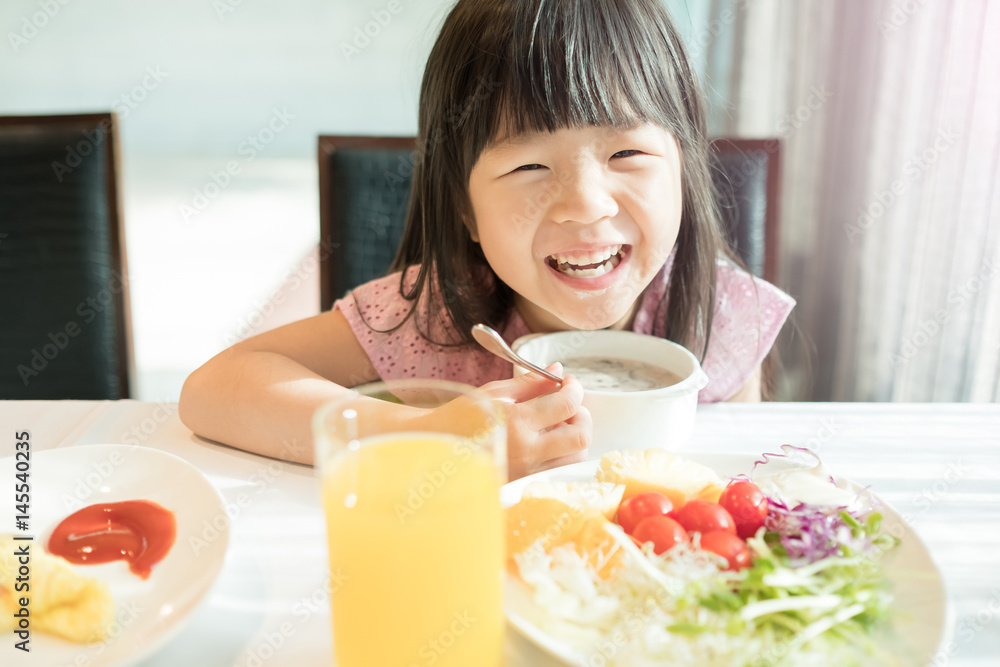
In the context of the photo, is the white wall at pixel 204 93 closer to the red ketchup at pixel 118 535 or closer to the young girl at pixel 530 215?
the young girl at pixel 530 215

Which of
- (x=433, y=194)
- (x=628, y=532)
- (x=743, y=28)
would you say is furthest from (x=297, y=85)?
(x=628, y=532)

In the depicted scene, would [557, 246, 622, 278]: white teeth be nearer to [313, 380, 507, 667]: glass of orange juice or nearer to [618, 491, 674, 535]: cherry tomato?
[618, 491, 674, 535]: cherry tomato

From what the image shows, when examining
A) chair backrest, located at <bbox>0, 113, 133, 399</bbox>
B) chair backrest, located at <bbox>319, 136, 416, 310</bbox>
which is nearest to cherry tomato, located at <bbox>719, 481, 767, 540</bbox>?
chair backrest, located at <bbox>319, 136, 416, 310</bbox>

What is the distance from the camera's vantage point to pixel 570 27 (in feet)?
2.89

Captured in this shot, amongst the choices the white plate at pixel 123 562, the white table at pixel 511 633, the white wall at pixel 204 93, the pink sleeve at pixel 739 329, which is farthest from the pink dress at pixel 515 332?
the white wall at pixel 204 93

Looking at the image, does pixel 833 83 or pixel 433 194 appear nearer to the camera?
pixel 433 194

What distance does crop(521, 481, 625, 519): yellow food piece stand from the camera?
0.56m

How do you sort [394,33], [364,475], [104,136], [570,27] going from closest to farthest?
[364,475] → [570,27] → [104,136] → [394,33]

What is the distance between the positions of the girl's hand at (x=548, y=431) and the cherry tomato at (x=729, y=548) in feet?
0.73

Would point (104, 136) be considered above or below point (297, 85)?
below

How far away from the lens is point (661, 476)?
2.07 feet

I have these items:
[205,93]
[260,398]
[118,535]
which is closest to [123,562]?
[118,535]

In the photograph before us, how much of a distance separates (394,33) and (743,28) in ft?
5.16

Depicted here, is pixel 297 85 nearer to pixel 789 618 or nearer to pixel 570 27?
pixel 570 27
